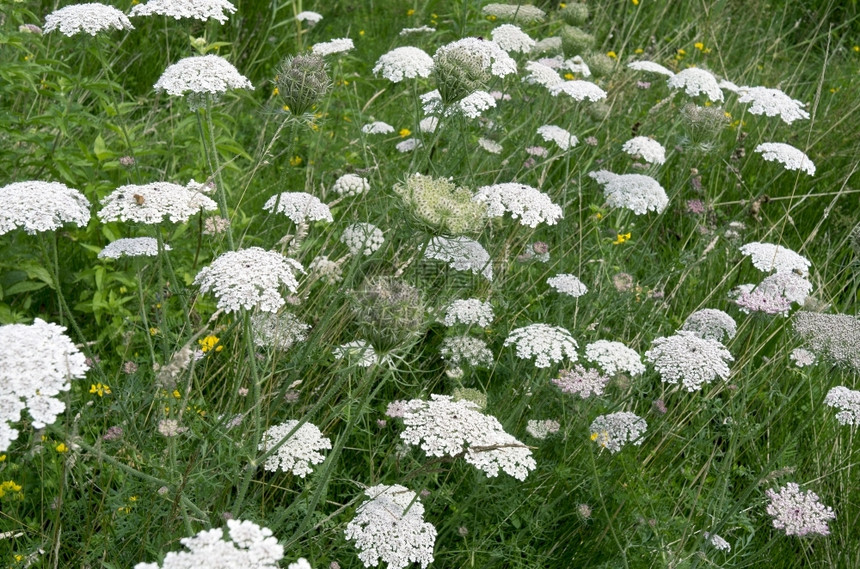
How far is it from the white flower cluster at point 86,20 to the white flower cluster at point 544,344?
180 centimetres

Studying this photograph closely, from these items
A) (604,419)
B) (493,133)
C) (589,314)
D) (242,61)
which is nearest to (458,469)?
(604,419)

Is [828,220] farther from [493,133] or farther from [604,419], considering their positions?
[604,419]

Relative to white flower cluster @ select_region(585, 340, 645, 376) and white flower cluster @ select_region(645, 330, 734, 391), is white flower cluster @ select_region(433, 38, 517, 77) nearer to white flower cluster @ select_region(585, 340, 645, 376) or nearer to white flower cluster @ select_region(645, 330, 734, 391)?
white flower cluster @ select_region(585, 340, 645, 376)

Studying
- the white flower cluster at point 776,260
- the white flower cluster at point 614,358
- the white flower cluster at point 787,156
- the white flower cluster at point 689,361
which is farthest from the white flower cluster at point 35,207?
the white flower cluster at point 787,156

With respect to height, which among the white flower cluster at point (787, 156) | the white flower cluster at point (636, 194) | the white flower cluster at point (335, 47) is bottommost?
the white flower cluster at point (636, 194)

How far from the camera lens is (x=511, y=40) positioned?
15.1 feet

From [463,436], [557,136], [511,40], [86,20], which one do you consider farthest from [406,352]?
[511,40]

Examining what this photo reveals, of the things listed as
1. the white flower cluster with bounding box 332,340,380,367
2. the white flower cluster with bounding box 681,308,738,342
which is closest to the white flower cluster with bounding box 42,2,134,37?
the white flower cluster with bounding box 332,340,380,367

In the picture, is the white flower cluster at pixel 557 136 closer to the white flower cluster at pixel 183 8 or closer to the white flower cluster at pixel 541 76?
the white flower cluster at pixel 541 76

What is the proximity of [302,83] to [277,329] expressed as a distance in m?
0.85

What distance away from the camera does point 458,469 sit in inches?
129

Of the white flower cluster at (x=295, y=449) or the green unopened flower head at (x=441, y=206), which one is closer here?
the green unopened flower head at (x=441, y=206)

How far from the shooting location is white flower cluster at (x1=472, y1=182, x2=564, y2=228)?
11.1 ft

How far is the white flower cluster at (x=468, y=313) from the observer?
345cm
